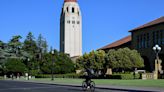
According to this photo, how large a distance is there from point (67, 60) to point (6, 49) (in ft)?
93.6

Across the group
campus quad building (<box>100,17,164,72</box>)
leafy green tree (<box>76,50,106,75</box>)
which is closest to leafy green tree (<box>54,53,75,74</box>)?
leafy green tree (<box>76,50,106,75</box>)

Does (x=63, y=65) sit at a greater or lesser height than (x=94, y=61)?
lesser

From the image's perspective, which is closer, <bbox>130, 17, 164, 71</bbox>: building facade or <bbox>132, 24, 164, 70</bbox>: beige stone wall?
<bbox>130, 17, 164, 71</bbox>: building facade

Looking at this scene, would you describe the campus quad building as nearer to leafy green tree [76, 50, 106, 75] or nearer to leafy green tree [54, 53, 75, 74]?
leafy green tree [76, 50, 106, 75]

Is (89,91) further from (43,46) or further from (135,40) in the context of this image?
(43,46)

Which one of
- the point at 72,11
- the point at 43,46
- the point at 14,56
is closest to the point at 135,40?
the point at 14,56

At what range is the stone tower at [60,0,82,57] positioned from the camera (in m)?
156

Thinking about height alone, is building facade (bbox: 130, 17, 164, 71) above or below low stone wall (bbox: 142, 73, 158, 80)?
above

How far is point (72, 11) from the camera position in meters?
159

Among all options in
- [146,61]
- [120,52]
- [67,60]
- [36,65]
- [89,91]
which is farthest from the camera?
[36,65]

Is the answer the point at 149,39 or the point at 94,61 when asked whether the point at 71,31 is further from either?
the point at 149,39

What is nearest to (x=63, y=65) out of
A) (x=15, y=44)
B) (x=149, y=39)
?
(x=149, y=39)

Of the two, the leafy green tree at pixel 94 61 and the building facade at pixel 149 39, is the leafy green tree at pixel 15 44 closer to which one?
the leafy green tree at pixel 94 61

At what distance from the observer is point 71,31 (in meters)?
156
